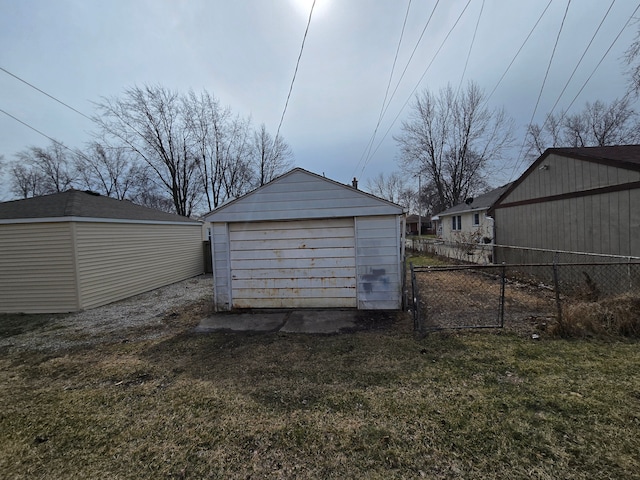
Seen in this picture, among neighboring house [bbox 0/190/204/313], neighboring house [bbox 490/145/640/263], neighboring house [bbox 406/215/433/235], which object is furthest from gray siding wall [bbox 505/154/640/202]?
neighboring house [bbox 406/215/433/235]

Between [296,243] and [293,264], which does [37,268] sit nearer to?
[293,264]

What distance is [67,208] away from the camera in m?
7.27

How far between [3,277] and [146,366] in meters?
6.85

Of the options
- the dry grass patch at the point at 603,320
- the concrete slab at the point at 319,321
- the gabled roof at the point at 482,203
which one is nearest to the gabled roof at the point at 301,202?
the concrete slab at the point at 319,321

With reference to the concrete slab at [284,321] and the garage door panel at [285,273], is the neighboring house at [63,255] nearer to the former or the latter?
the concrete slab at [284,321]

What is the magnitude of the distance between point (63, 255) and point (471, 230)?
18165 mm

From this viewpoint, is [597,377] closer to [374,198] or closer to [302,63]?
[374,198]

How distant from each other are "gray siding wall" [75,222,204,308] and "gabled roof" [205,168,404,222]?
403 centimetres

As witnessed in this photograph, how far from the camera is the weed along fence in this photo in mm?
4527

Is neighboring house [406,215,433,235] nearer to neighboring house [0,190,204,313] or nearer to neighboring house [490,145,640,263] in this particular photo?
neighboring house [490,145,640,263]

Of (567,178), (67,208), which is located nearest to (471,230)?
(567,178)

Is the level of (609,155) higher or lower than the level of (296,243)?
higher

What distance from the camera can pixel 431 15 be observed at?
20.5 ft

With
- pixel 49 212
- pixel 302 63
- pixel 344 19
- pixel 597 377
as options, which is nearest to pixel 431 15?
pixel 344 19
